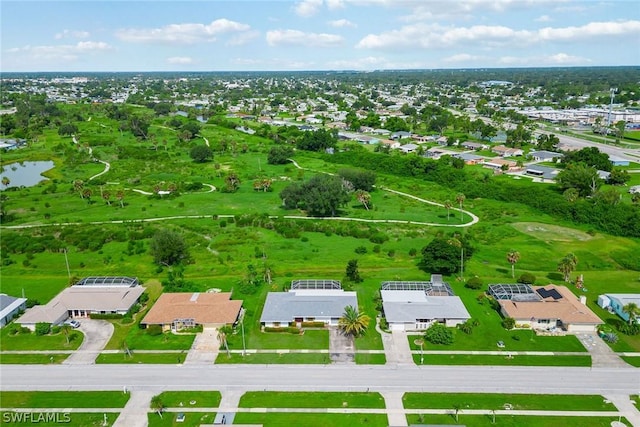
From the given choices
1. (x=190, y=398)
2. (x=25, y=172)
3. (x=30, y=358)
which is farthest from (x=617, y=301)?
(x=25, y=172)

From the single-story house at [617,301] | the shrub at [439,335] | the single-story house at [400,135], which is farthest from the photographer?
the single-story house at [400,135]

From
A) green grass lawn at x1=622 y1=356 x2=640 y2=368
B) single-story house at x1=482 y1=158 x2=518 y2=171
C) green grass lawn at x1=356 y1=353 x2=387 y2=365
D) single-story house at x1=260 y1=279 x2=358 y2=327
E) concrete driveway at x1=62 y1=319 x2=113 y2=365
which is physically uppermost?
single-story house at x1=482 y1=158 x2=518 y2=171

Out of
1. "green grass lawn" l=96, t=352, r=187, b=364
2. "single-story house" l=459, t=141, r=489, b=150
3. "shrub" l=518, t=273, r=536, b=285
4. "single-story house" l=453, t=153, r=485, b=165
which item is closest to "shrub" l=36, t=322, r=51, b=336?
"green grass lawn" l=96, t=352, r=187, b=364

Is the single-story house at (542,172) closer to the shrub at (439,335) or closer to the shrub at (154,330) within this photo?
the shrub at (439,335)

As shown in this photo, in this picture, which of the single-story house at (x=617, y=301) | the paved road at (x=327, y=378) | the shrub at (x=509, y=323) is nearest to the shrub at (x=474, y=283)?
the shrub at (x=509, y=323)

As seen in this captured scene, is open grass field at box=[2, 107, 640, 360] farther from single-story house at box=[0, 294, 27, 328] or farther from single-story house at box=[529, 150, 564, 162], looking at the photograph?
single-story house at box=[529, 150, 564, 162]

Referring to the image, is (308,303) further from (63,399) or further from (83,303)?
(83,303)
